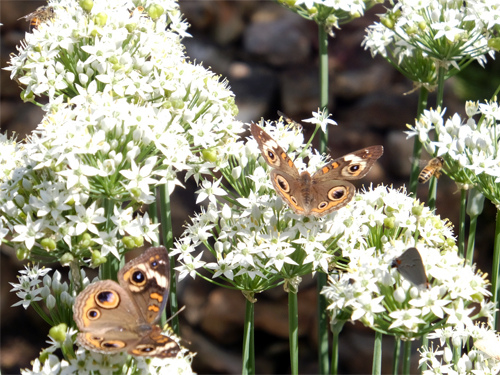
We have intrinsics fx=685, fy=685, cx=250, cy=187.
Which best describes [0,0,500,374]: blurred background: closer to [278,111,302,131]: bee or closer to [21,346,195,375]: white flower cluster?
[278,111,302,131]: bee

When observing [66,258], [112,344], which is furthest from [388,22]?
[112,344]

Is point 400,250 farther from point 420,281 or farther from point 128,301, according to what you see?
point 128,301

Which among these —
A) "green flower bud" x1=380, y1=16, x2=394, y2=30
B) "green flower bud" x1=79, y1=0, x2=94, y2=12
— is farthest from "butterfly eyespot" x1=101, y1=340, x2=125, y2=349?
"green flower bud" x1=380, y1=16, x2=394, y2=30

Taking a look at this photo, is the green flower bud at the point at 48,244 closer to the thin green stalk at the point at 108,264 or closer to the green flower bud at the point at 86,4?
the thin green stalk at the point at 108,264

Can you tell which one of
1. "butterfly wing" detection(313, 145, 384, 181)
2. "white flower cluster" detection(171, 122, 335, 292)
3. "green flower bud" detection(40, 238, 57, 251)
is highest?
"butterfly wing" detection(313, 145, 384, 181)

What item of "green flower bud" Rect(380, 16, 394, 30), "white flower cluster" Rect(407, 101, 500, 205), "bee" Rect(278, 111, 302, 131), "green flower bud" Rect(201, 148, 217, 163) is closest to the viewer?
"green flower bud" Rect(201, 148, 217, 163)

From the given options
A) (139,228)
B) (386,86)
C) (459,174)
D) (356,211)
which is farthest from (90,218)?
(386,86)

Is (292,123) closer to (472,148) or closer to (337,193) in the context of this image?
(337,193)
